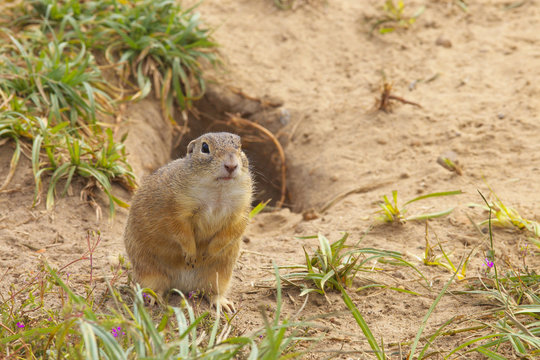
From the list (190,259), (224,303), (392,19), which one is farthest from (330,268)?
(392,19)

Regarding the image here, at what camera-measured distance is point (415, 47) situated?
7375mm

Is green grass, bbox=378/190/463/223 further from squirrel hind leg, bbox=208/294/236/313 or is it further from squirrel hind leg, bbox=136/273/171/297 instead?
squirrel hind leg, bbox=136/273/171/297

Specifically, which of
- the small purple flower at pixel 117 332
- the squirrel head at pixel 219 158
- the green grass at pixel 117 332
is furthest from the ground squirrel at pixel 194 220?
the small purple flower at pixel 117 332

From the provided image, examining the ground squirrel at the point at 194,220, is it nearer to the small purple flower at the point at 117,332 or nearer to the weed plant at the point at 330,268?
the weed plant at the point at 330,268

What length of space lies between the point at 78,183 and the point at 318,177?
7.76 feet

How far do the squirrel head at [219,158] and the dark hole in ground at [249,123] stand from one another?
305 centimetres

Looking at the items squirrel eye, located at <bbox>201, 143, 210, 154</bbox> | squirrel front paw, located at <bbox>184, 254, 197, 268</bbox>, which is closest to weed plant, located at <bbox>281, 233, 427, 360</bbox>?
squirrel front paw, located at <bbox>184, 254, 197, 268</bbox>

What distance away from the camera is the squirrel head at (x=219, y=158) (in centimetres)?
338

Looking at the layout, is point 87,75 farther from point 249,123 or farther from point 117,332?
point 117,332

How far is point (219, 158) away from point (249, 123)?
11.2ft

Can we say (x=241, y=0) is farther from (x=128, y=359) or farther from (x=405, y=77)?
(x=128, y=359)

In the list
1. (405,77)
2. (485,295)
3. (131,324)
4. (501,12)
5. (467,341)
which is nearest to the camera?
(131,324)

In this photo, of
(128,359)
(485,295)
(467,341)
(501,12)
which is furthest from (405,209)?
(501,12)

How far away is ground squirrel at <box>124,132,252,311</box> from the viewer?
3.49 m
